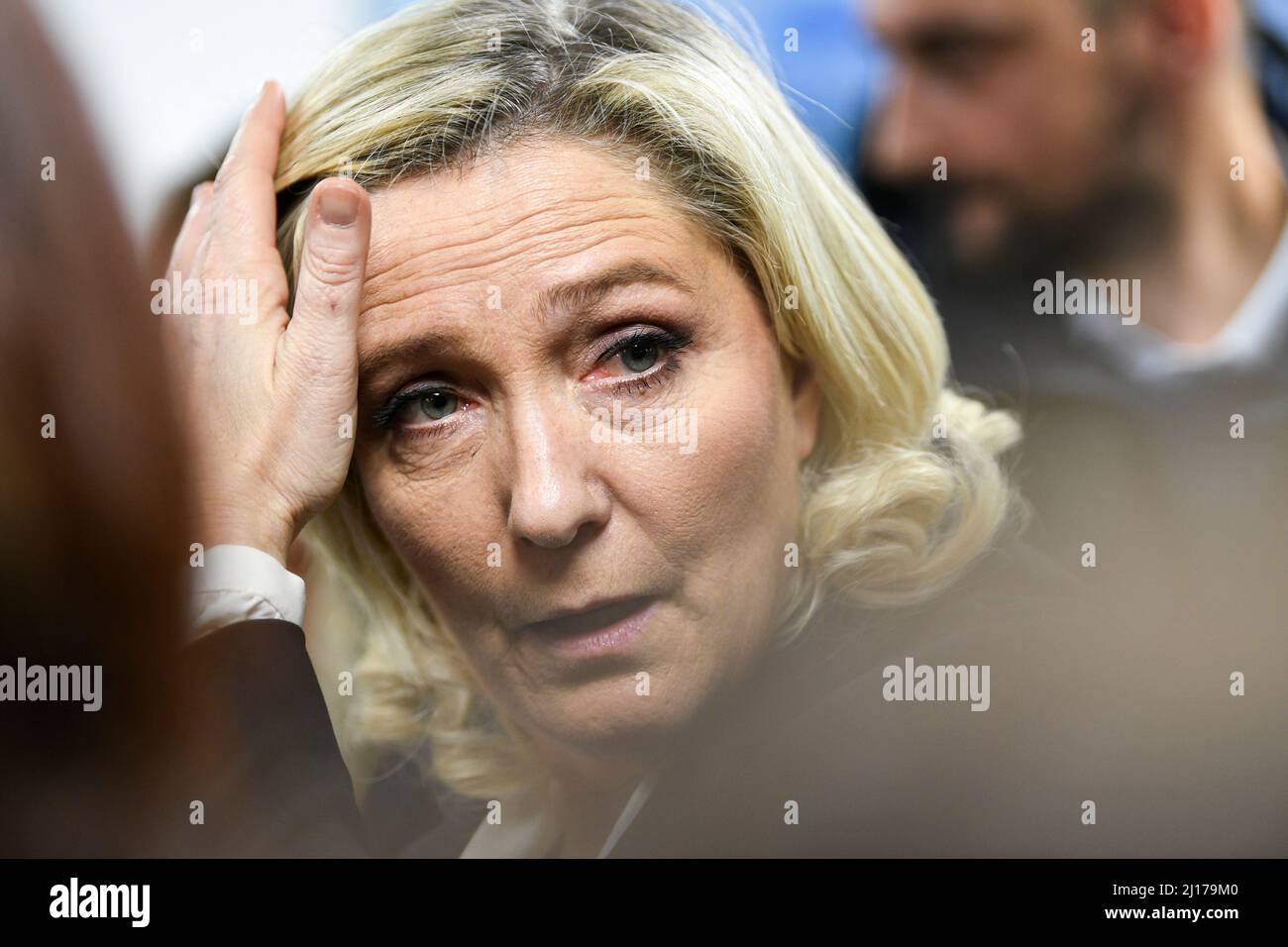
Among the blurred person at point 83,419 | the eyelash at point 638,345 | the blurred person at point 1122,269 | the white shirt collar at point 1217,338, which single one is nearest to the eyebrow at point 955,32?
the blurred person at point 1122,269

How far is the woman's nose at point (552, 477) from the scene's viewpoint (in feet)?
4.49

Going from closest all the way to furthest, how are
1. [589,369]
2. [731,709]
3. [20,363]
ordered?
[20,363], [589,369], [731,709]

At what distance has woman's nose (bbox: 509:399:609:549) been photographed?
137 centimetres

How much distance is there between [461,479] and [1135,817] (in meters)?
1.01

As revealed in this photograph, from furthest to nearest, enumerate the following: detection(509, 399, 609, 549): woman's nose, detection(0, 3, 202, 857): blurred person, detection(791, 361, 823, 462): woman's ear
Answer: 1. detection(791, 361, 823, 462): woman's ear
2. detection(509, 399, 609, 549): woman's nose
3. detection(0, 3, 202, 857): blurred person

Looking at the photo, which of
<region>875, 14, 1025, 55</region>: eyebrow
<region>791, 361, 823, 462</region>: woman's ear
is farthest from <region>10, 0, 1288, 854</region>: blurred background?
<region>791, 361, 823, 462</region>: woman's ear

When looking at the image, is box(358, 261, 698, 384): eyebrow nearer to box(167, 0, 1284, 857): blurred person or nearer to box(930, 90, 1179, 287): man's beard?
box(167, 0, 1284, 857): blurred person

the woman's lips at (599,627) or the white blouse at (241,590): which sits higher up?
the white blouse at (241,590)

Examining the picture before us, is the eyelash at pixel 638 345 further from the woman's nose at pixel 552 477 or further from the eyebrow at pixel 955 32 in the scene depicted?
the eyebrow at pixel 955 32

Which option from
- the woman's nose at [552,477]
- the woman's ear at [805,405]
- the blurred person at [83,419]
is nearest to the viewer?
the blurred person at [83,419]

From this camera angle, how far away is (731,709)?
152 centimetres
